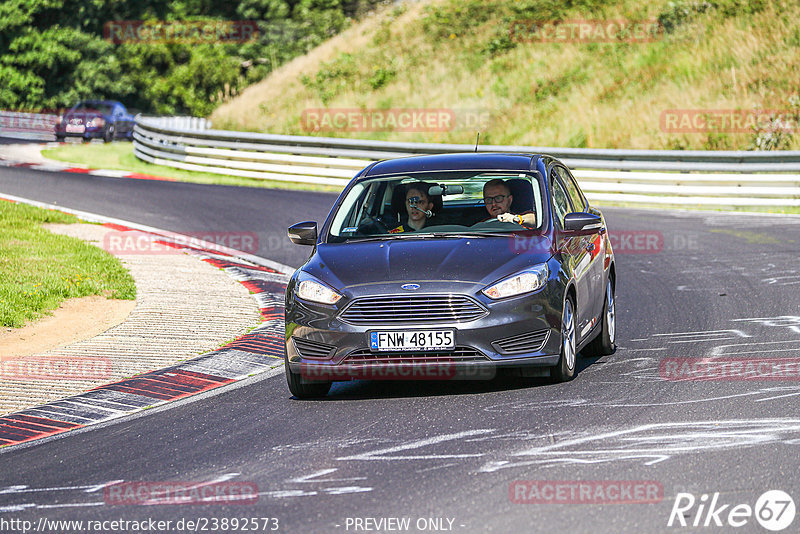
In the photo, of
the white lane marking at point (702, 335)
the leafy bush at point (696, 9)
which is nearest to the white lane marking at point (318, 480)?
the white lane marking at point (702, 335)

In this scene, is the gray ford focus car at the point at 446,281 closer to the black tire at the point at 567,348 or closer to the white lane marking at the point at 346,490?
the black tire at the point at 567,348

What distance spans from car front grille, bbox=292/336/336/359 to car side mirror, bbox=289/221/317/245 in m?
1.14

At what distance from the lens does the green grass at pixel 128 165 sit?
88.5 ft

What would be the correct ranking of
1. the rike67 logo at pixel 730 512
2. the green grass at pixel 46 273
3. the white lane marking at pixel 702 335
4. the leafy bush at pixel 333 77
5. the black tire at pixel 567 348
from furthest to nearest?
the leafy bush at pixel 333 77, the green grass at pixel 46 273, the white lane marking at pixel 702 335, the black tire at pixel 567 348, the rike67 logo at pixel 730 512

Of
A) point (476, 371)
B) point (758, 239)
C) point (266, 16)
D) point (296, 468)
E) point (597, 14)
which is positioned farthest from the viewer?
point (266, 16)

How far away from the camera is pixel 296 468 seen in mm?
6492

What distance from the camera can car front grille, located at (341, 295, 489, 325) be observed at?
26.3 feet

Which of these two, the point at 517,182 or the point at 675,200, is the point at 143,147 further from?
the point at 517,182

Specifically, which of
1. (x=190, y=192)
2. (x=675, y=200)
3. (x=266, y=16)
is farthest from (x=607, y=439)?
(x=266, y=16)

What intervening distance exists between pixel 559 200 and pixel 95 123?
118 feet

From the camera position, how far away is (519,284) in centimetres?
818

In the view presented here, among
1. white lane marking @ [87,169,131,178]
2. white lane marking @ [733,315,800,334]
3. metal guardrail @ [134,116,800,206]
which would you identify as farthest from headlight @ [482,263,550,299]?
white lane marking @ [87,169,131,178]

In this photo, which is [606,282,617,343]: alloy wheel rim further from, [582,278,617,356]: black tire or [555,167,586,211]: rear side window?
[555,167,586,211]: rear side window

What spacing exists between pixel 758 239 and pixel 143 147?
19235 millimetres
